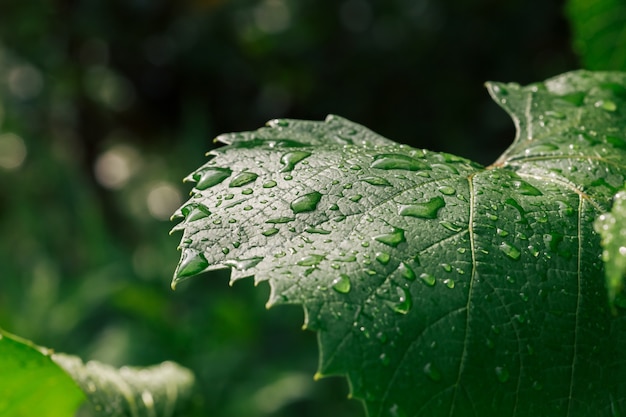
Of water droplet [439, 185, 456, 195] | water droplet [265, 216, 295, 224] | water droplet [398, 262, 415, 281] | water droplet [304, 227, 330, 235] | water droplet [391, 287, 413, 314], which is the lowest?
water droplet [391, 287, 413, 314]

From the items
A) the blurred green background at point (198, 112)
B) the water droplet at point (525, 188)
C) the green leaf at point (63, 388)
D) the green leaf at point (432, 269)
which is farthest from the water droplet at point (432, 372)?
the blurred green background at point (198, 112)

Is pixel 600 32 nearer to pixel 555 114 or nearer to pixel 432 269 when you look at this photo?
pixel 555 114

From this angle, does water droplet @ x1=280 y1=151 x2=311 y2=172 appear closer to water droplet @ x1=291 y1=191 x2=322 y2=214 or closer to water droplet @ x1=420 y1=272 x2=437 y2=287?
water droplet @ x1=291 y1=191 x2=322 y2=214

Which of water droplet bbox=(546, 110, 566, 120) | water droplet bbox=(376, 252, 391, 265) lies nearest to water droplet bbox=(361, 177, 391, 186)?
water droplet bbox=(376, 252, 391, 265)

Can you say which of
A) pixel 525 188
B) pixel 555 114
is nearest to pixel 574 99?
pixel 555 114

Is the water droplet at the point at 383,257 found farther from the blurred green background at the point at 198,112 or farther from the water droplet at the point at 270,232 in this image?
the blurred green background at the point at 198,112

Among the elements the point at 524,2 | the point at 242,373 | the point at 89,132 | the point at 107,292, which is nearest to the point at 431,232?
the point at 524,2
